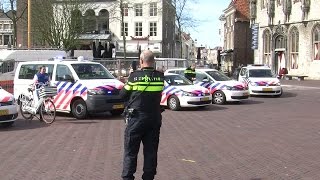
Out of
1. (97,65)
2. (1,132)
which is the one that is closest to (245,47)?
(97,65)

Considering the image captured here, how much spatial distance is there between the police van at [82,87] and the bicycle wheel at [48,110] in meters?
1.16

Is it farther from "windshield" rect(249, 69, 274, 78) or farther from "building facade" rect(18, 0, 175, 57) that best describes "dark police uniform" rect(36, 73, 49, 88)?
"building facade" rect(18, 0, 175, 57)

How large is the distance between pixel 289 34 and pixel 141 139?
42877 mm

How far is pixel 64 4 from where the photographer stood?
40031 mm

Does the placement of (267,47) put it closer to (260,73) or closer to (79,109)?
(260,73)

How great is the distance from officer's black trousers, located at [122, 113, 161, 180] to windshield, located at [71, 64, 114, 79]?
9.18 meters

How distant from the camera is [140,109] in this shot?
230 inches

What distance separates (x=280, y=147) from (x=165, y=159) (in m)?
2.64

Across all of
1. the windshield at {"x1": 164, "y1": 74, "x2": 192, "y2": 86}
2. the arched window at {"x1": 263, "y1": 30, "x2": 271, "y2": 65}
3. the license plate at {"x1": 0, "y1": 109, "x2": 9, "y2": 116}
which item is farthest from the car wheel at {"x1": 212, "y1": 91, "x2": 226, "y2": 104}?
the arched window at {"x1": 263, "y1": 30, "x2": 271, "y2": 65}

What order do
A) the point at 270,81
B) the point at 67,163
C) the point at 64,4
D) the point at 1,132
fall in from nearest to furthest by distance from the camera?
the point at 67,163 < the point at 1,132 < the point at 270,81 < the point at 64,4

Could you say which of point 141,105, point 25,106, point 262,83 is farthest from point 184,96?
point 141,105

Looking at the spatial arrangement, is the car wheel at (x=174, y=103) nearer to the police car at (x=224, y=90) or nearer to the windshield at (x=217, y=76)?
the police car at (x=224, y=90)

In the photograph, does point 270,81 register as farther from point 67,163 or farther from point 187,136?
point 67,163

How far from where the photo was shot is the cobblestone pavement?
7352 millimetres
